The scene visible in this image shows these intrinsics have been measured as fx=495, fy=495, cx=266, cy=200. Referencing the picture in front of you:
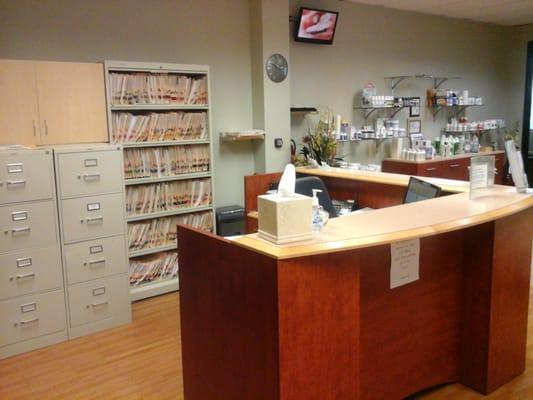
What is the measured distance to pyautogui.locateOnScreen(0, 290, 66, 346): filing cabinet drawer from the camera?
312cm

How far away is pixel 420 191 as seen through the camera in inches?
117

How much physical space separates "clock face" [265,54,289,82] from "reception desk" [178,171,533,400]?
2.31 m

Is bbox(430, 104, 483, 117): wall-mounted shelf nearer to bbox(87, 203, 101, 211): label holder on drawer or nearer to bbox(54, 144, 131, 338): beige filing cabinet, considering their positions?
bbox(54, 144, 131, 338): beige filing cabinet

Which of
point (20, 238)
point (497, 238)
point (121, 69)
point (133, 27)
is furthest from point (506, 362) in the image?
point (133, 27)

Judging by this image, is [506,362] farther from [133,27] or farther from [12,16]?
[12,16]

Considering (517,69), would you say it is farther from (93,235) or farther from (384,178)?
(93,235)

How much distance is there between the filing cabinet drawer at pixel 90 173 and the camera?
3.25 metres

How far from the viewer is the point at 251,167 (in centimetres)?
499

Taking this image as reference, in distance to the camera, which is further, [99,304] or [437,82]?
[437,82]

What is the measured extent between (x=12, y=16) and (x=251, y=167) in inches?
95.0

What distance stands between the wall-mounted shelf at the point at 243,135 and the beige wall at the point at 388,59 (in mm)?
656

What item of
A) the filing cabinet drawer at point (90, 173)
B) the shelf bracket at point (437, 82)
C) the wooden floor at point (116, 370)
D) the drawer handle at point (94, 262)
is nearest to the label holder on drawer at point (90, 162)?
the filing cabinet drawer at point (90, 173)

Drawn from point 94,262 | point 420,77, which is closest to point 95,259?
point 94,262

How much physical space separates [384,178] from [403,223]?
5.05 ft
